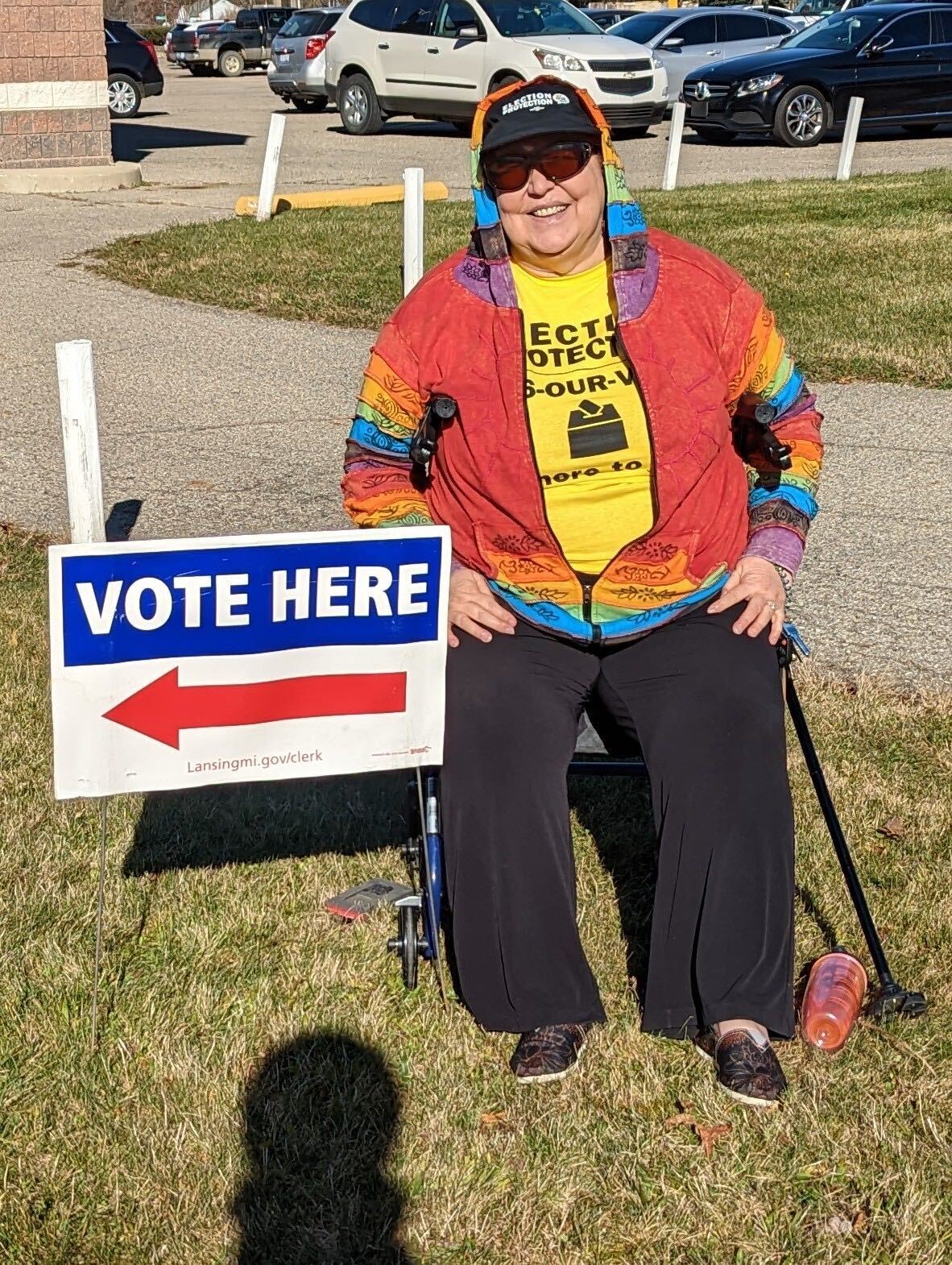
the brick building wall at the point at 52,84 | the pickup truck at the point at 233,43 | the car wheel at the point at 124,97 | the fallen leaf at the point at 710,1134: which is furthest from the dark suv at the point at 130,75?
the fallen leaf at the point at 710,1134

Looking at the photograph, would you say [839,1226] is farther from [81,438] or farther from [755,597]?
[81,438]

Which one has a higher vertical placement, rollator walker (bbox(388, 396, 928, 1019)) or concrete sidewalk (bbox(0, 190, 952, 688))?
rollator walker (bbox(388, 396, 928, 1019))

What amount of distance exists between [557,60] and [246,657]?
63.1 ft

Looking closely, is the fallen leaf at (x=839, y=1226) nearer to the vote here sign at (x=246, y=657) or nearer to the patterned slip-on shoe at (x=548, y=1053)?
the patterned slip-on shoe at (x=548, y=1053)

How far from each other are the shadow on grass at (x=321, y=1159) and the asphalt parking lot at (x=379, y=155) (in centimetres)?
1448

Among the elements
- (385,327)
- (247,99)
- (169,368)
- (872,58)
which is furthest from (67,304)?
(247,99)

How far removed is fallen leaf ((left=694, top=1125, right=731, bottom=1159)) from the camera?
10.0 ft

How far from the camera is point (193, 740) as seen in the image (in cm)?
311

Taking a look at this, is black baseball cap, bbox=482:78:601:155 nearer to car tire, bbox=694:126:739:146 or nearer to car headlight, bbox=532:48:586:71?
car headlight, bbox=532:48:586:71

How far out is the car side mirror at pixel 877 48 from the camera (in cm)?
2012

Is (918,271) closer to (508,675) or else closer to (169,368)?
(169,368)

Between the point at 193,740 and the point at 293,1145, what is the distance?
2.58 feet

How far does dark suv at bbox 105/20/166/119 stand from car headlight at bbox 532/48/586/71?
36.3 feet

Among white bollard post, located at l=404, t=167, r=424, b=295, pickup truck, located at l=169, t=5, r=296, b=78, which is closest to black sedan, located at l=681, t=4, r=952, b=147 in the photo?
white bollard post, located at l=404, t=167, r=424, b=295
